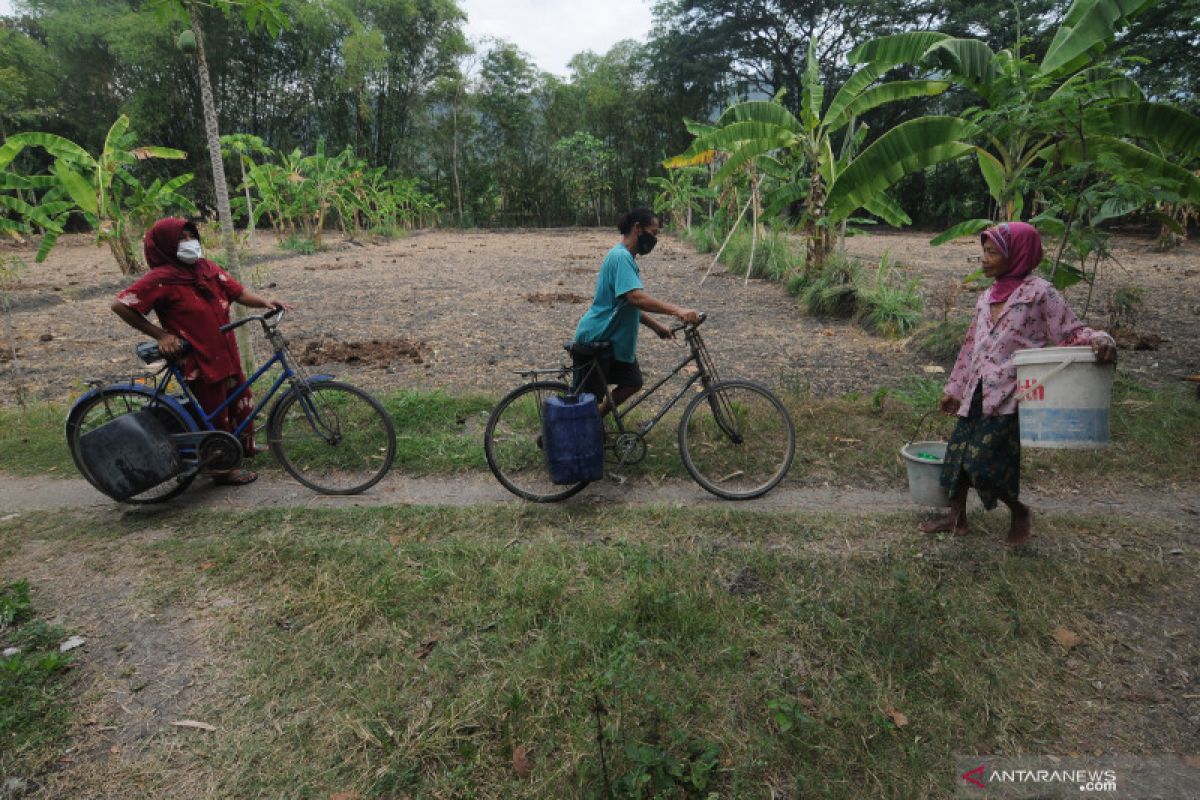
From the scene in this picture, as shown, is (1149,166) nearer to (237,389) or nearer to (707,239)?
(237,389)

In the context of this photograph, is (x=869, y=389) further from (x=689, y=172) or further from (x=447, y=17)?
(x=447, y=17)

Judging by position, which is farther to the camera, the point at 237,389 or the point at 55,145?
the point at 55,145

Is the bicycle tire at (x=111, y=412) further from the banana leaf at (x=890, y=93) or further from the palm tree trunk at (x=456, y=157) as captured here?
the palm tree trunk at (x=456, y=157)

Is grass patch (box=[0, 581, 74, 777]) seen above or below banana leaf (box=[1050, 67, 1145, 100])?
below

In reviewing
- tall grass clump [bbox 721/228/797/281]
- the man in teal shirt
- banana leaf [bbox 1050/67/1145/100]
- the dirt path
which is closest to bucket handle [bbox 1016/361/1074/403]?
the dirt path

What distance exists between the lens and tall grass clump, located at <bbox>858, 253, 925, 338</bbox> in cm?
732

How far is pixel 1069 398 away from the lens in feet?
8.87

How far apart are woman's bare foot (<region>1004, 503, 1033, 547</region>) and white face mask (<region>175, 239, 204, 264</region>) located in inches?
194

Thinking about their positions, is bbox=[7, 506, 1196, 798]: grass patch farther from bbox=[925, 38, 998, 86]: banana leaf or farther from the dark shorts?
bbox=[925, 38, 998, 86]: banana leaf

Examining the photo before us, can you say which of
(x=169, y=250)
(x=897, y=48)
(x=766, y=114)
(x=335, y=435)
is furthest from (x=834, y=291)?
(x=169, y=250)

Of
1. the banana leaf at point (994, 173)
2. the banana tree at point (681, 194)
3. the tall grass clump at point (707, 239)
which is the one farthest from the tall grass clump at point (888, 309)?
the banana tree at point (681, 194)

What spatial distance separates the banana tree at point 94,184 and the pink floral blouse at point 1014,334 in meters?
12.5

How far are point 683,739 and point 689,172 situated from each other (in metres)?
19.0

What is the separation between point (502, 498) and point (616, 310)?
1.41 metres
